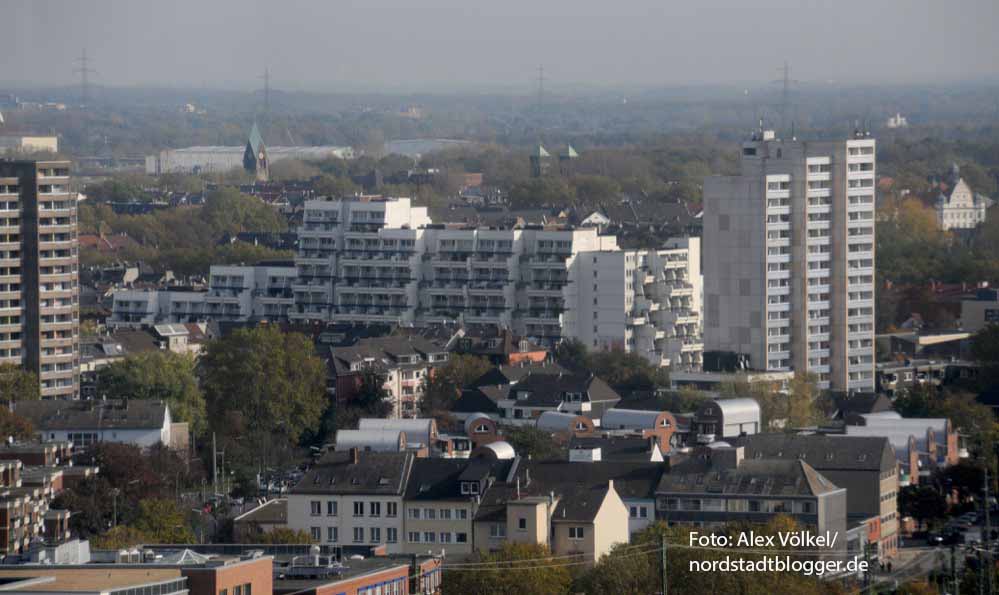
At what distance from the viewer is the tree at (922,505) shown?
36.2 metres

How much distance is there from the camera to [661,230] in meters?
75.4

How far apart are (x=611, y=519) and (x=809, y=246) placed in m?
23.9

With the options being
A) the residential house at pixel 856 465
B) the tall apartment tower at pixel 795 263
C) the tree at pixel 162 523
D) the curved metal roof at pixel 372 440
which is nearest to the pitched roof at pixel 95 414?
the curved metal roof at pixel 372 440

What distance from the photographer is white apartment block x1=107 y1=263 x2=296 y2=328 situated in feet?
206

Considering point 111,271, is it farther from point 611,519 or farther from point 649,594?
point 649,594

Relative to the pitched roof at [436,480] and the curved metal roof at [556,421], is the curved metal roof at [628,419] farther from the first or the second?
the pitched roof at [436,480]

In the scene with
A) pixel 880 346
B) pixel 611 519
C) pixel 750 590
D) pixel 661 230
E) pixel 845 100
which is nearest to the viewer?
pixel 750 590

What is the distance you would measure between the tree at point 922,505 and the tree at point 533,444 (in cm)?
496

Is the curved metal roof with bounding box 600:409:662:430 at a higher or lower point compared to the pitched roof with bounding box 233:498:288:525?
higher

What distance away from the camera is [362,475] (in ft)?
111

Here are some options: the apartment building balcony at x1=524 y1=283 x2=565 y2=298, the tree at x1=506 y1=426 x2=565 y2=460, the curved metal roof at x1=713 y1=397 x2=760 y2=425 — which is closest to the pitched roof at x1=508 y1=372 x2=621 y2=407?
the curved metal roof at x1=713 y1=397 x2=760 y2=425

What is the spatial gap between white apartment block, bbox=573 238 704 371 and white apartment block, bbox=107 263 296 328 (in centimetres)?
841

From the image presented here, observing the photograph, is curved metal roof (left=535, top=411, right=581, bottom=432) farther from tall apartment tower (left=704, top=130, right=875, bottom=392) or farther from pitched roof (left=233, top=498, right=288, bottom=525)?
tall apartment tower (left=704, top=130, right=875, bottom=392)

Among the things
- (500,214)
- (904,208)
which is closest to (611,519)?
(500,214)
